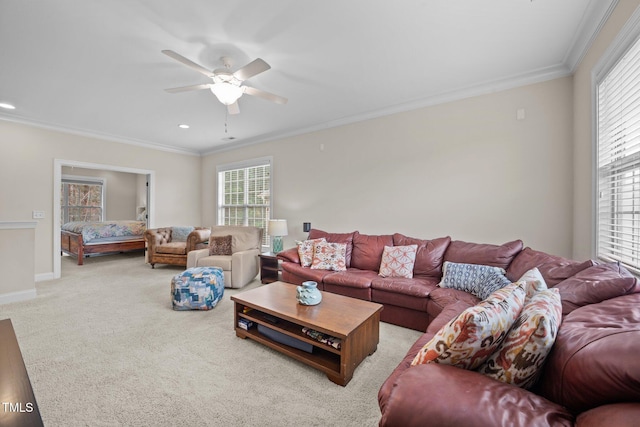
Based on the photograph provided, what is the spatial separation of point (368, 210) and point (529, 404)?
3.27 m

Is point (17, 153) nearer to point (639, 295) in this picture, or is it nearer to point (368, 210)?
point (368, 210)

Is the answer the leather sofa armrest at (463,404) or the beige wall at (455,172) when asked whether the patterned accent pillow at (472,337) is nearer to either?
the leather sofa armrest at (463,404)

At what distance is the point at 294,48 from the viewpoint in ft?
7.80

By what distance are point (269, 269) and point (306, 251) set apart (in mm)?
889

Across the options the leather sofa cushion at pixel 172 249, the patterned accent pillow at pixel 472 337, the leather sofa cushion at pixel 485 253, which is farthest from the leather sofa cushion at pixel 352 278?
the leather sofa cushion at pixel 172 249

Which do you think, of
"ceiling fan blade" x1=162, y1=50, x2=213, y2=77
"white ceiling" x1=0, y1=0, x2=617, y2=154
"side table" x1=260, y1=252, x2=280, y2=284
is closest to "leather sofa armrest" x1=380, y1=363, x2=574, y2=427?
"white ceiling" x1=0, y1=0, x2=617, y2=154

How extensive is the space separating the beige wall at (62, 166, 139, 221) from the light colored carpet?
630 cm

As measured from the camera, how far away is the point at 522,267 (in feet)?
7.57

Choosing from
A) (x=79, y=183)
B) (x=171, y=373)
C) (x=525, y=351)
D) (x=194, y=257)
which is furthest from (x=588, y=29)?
(x=79, y=183)

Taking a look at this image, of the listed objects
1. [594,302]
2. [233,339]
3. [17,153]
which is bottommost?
[233,339]

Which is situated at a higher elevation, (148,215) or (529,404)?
(148,215)

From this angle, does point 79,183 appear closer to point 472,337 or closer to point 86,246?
point 86,246

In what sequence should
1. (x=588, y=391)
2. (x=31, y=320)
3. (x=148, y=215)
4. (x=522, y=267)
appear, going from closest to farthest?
(x=588, y=391) < (x=522, y=267) < (x=31, y=320) < (x=148, y=215)

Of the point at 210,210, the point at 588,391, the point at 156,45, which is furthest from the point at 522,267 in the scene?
the point at 210,210
